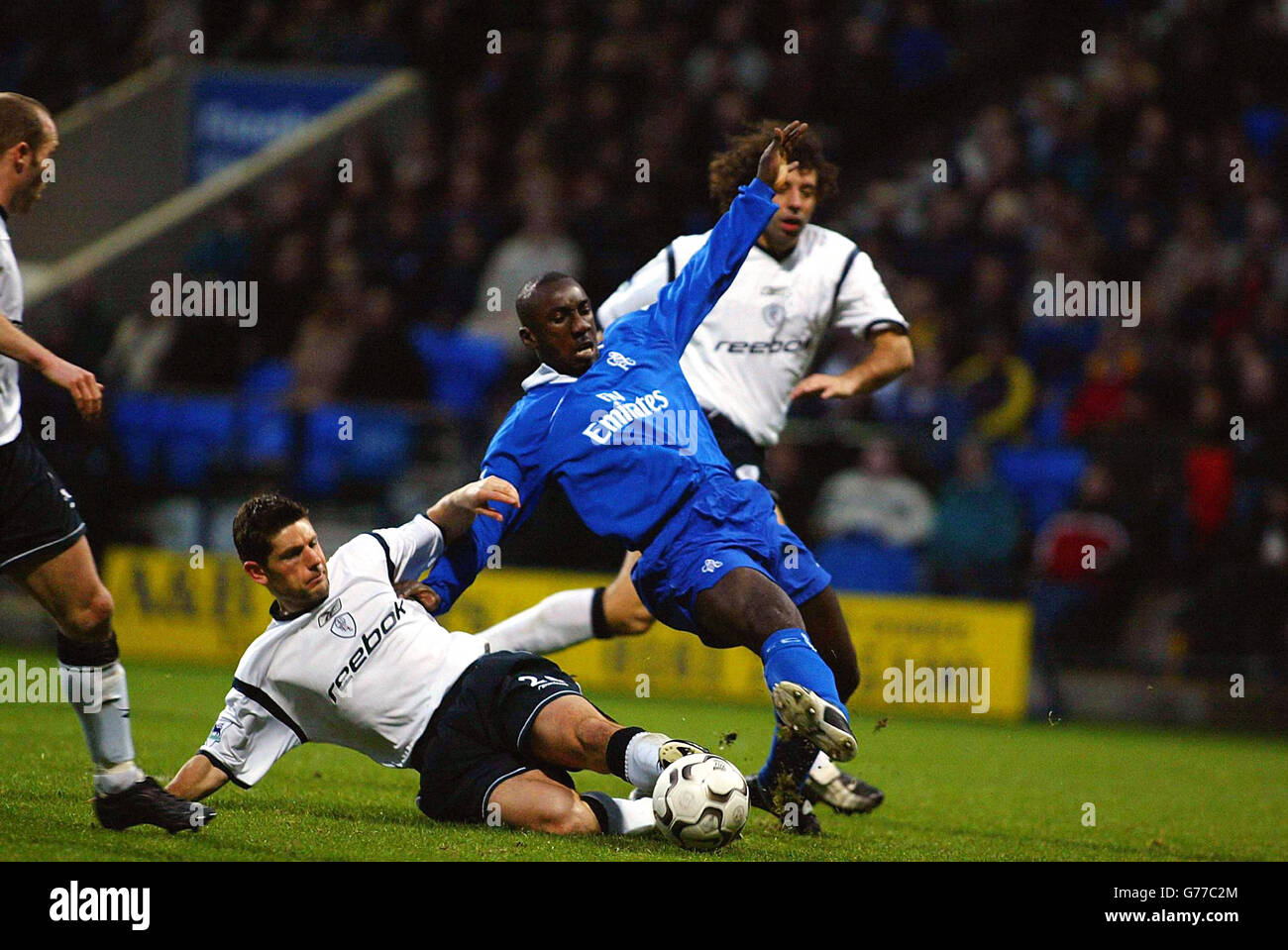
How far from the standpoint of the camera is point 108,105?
17.2 metres

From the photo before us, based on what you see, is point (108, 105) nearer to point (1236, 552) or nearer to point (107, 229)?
point (107, 229)

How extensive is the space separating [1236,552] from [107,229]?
39.0ft

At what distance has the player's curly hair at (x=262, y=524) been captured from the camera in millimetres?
5328

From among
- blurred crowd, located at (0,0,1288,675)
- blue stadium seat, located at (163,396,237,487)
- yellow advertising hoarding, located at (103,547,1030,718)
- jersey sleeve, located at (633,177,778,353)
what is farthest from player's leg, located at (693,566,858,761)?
blue stadium seat, located at (163,396,237,487)

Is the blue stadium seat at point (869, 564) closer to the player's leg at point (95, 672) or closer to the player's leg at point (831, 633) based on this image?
the player's leg at point (831, 633)

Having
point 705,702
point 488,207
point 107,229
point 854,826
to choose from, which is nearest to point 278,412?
point 488,207

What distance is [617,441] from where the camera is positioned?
5656 millimetres

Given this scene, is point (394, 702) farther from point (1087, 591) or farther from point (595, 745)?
point (1087, 591)

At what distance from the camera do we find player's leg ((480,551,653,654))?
285 inches

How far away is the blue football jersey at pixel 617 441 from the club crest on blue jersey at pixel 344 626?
344 millimetres

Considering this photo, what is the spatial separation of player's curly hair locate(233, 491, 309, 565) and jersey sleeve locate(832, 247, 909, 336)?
271cm

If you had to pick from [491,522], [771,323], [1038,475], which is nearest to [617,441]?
Answer: [491,522]

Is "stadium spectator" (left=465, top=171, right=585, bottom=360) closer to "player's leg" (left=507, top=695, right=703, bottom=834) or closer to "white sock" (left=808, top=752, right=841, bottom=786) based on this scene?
"white sock" (left=808, top=752, right=841, bottom=786)

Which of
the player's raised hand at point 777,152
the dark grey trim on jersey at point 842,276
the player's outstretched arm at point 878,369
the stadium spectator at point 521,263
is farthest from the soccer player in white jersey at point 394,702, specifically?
the stadium spectator at point 521,263
